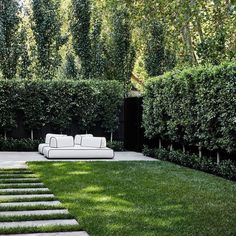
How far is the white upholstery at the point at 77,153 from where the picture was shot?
43.5ft

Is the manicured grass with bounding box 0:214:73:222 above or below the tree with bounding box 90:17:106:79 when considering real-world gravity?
below

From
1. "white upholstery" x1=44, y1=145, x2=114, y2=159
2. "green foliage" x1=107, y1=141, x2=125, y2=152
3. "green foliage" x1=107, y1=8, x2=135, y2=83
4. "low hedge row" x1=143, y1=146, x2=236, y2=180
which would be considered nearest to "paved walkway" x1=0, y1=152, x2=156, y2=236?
Answer: "white upholstery" x1=44, y1=145, x2=114, y2=159

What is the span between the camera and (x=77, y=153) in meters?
13.4

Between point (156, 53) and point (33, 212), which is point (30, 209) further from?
point (156, 53)

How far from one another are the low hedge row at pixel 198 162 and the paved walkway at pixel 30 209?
3973 mm

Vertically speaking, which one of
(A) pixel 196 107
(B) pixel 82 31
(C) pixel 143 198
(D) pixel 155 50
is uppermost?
(B) pixel 82 31

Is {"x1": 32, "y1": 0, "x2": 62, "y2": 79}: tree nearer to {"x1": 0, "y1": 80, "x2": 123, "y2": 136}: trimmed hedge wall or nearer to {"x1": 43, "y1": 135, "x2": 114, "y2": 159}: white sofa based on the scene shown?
{"x1": 0, "y1": 80, "x2": 123, "y2": 136}: trimmed hedge wall

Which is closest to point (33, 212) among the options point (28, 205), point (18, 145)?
point (28, 205)

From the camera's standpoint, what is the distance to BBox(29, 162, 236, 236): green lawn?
5.57 metres

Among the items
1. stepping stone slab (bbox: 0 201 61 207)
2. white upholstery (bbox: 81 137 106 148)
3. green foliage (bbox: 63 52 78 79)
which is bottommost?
stepping stone slab (bbox: 0 201 61 207)

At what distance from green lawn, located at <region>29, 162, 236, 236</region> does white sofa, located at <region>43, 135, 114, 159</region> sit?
5.09 feet

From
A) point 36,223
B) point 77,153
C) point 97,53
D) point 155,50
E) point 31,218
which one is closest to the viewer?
point 36,223

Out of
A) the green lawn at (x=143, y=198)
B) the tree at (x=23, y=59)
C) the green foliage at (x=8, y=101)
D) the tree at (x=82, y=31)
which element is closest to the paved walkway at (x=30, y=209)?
the green lawn at (x=143, y=198)

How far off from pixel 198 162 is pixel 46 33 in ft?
35.5
